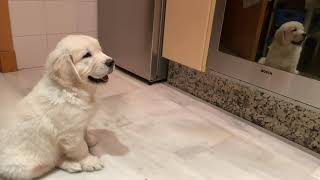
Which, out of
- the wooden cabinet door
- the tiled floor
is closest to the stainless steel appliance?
the wooden cabinet door

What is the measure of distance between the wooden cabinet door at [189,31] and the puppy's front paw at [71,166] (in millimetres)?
751

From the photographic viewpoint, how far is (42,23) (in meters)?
1.87

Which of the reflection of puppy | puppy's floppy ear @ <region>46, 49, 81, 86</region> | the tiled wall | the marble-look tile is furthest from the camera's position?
the tiled wall

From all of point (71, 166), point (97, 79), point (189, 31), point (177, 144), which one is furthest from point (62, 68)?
point (189, 31)

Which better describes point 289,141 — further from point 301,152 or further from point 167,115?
point 167,115

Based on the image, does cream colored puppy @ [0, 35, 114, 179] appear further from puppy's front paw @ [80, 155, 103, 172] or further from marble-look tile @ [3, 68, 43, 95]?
marble-look tile @ [3, 68, 43, 95]

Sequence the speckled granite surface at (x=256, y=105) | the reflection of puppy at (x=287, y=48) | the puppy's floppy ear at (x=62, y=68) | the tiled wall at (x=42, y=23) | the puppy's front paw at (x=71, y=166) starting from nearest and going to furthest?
the puppy's floppy ear at (x=62, y=68), the puppy's front paw at (x=71, y=166), the reflection of puppy at (x=287, y=48), the speckled granite surface at (x=256, y=105), the tiled wall at (x=42, y=23)

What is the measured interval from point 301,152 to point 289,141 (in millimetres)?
83

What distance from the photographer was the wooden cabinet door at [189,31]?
4.81 feet

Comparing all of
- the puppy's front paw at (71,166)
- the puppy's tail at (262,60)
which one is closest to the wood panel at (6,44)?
the puppy's front paw at (71,166)

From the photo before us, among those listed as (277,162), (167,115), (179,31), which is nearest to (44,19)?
(179,31)

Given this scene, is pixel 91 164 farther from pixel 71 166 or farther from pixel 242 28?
pixel 242 28

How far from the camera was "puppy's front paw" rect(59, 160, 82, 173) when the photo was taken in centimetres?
109

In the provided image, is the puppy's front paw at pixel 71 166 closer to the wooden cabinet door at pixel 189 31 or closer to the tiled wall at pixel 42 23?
the wooden cabinet door at pixel 189 31
